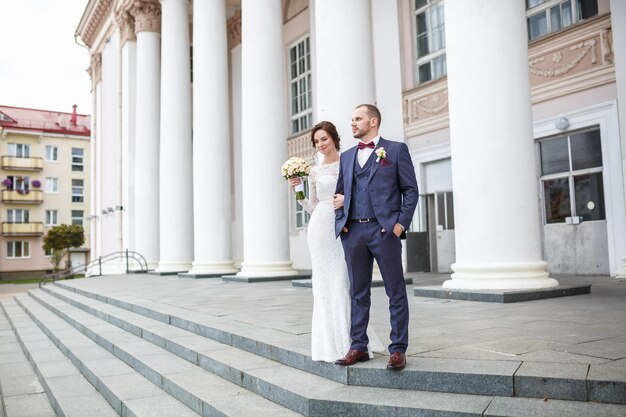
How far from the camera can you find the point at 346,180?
4363 mm

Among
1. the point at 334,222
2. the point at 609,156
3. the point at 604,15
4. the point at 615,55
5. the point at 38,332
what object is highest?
the point at 604,15

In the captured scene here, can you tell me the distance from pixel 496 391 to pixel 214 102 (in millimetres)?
14508

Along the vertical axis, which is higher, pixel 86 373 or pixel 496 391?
pixel 496 391

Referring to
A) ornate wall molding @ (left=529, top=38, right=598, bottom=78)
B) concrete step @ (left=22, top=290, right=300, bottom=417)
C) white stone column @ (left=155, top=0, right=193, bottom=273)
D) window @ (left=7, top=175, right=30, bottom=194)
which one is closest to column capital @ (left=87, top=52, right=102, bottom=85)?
white stone column @ (left=155, top=0, right=193, bottom=273)

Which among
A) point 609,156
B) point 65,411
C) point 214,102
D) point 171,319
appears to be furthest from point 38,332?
point 609,156

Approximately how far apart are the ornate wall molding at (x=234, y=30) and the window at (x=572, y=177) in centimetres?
1590

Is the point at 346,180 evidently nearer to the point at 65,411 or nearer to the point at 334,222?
the point at 334,222

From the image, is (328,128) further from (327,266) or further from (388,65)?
(388,65)

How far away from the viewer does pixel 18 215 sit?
61.6m

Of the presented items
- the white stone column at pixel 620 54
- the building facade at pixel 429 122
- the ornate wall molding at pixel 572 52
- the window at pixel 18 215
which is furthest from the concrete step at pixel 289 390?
the window at pixel 18 215

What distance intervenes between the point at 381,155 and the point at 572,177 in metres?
9.96

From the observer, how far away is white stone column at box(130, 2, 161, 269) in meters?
22.7

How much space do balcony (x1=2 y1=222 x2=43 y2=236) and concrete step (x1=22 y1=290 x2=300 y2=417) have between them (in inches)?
2224

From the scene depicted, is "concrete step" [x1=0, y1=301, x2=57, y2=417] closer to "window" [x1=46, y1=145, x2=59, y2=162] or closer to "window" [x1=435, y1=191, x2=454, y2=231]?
"window" [x1=435, y1=191, x2=454, y2=231]
